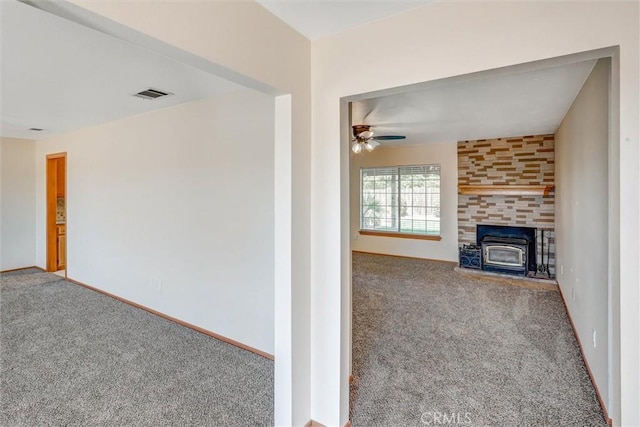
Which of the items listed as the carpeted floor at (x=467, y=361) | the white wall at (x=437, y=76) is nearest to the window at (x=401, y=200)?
the carpeted floor at (x=467, y=361)

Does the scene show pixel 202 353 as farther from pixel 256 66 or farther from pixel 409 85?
pixel 409 85

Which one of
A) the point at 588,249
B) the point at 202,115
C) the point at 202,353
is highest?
the point at 202,115

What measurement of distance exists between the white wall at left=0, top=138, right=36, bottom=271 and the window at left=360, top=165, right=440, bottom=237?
6474 millimetres

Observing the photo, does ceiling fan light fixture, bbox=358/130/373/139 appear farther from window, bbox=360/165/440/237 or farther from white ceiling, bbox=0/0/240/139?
window, bbox=360/165/440/237

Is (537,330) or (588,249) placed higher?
(588,249)

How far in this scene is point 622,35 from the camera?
1.21 metres

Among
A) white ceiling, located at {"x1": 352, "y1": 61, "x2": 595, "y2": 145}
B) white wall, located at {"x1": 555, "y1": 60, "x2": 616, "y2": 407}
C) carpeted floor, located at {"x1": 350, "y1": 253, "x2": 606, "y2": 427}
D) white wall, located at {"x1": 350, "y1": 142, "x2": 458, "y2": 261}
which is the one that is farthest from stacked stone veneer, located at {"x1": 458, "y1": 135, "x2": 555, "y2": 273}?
white wall, located at {"x1": 555, "y1": 60, "x2": 616, "y2": 407}

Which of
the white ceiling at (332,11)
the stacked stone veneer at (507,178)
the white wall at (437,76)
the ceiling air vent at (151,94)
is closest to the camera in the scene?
the white wall at (437,76)

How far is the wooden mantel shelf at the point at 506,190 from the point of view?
17.1 ft

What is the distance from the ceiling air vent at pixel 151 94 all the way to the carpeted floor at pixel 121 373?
2.37m

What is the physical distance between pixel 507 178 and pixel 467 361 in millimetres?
4133

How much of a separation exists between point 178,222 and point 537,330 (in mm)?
3943

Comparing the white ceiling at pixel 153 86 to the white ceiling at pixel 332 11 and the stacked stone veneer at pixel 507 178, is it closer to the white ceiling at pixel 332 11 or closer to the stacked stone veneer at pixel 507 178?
the white ceiling at pixel 332 11

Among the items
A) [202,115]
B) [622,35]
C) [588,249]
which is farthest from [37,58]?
[588,249]
